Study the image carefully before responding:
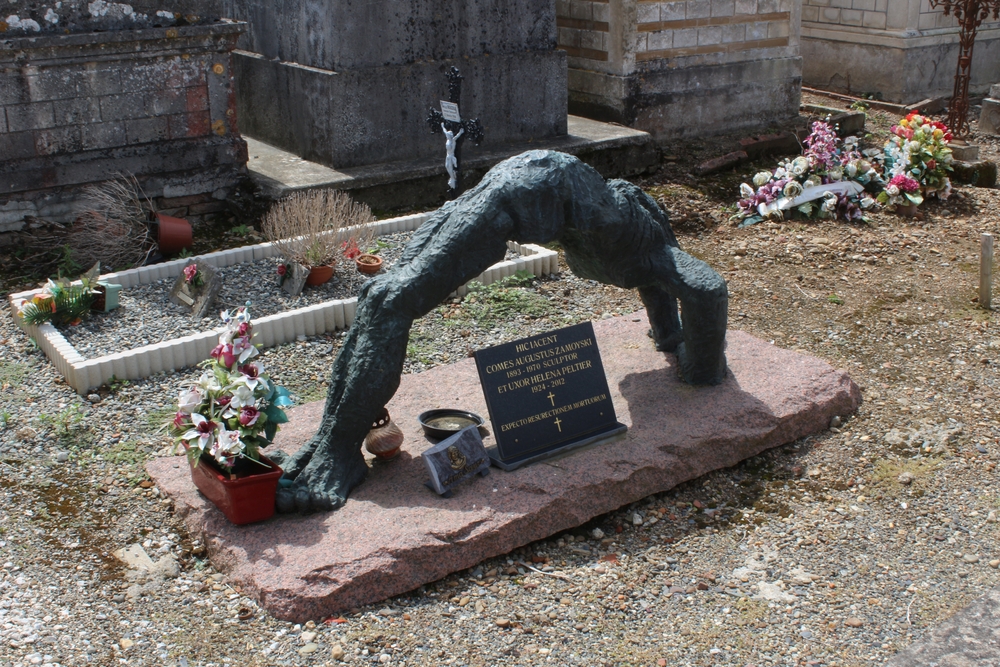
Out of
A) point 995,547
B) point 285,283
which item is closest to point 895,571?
point 995,547

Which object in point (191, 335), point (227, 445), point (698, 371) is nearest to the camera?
point (227, 445)

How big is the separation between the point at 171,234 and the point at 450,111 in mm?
2426

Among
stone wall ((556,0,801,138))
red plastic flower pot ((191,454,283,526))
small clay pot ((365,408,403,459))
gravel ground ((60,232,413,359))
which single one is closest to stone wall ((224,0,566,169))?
stone wall ((556,0,801,138))

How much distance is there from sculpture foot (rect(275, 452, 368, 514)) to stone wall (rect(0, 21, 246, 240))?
16.6 feet

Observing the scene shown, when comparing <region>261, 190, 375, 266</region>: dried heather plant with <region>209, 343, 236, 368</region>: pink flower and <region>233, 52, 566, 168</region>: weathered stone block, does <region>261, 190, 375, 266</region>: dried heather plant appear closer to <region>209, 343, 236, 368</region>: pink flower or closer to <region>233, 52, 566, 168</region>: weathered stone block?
<region>233, 52, 566, 168</region>: weathered stone block

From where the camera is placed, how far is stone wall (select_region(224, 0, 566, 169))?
9344 millimetres

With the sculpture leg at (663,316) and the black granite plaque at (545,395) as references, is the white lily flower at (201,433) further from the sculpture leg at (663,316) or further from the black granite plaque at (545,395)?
the sculpture leg at (663,316)

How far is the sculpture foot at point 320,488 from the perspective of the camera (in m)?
4.30

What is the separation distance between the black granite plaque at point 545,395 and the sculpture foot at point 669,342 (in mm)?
938

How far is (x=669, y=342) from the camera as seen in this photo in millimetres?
5750

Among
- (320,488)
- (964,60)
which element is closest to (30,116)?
(320,488)

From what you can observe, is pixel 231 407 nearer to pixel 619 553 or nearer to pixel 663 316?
pixel 619 553

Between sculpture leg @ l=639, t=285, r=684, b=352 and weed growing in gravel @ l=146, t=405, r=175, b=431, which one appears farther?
sculpture leg @ l=639, t=285, r=684, b=352

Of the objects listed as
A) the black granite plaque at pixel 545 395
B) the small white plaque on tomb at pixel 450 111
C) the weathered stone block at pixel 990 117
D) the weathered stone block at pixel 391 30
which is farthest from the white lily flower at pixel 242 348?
the weathered stone block at pixel 990 117
